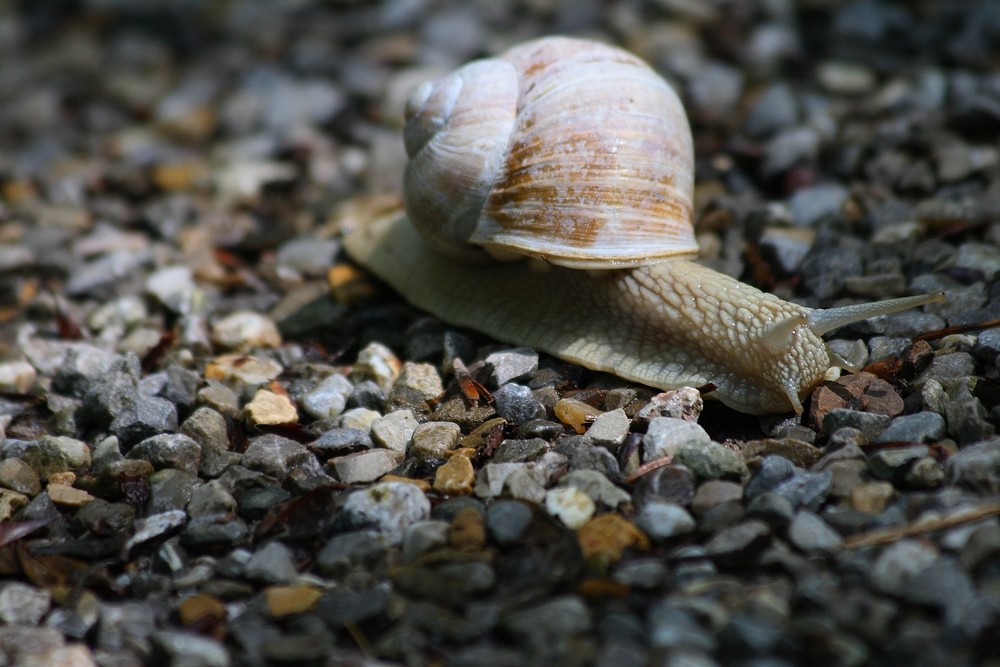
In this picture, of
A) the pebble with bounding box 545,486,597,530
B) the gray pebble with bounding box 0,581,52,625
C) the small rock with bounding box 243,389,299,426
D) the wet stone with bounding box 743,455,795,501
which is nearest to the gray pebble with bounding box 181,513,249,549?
the gray pebble with bounding box 0,581,52,625

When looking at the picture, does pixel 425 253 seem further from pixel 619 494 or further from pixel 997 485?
pixel 997 485

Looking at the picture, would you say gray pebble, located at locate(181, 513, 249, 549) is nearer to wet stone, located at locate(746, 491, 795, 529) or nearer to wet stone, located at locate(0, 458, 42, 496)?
wet stone, located at locate(0, 458, 42, 496)

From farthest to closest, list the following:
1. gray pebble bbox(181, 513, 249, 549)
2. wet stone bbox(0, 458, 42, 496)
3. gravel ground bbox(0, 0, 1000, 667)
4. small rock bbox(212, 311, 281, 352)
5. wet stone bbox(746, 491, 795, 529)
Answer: small rock bbox(212, 311, 281, 352) → wet stone bbox(0, 458, 42, 496) → gray pebble bbox(181, 513, 249, 549) → wet stone bbox(746, 491, 795, 529) → gravel ground bbox(0, 0, 1000, 667)

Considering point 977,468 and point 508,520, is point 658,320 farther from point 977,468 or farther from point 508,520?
point 977,468

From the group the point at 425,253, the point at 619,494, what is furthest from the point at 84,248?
the point at 619,494

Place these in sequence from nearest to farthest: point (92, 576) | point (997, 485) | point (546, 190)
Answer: point (997, 485), point (92, 576), point (546, 190)
